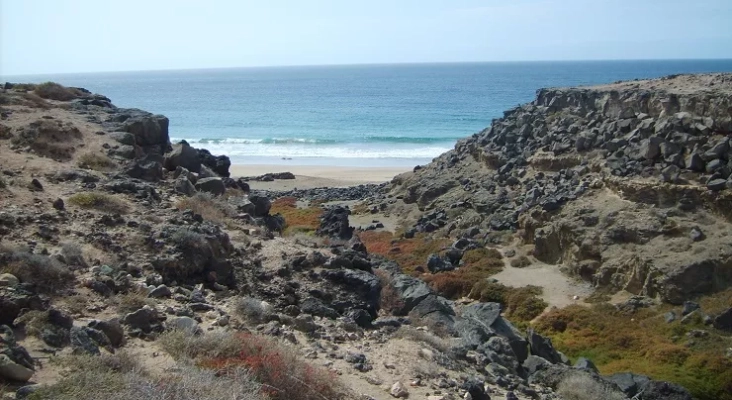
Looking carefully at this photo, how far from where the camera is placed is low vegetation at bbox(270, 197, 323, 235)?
36028 mm

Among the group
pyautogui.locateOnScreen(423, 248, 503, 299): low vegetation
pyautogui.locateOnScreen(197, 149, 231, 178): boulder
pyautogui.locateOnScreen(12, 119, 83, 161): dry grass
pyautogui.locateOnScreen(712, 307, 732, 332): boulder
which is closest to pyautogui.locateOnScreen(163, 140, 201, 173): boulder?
pyautogui.locateOnScreen(197, 149, 231, 178): boulder

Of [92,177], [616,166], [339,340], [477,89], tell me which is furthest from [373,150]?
[477,89]

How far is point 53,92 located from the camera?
2709 centimetres

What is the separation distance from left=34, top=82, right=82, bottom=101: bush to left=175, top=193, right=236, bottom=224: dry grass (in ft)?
40.0

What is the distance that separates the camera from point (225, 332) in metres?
9.74

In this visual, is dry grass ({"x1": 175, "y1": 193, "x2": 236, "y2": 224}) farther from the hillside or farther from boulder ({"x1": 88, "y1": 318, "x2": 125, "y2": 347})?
boulder ({"x1": 88, "y1": 318, "x2": 125, "y2": 347})

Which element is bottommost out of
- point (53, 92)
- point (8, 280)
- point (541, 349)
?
point (541, 349)

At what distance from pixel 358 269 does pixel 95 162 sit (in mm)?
9260

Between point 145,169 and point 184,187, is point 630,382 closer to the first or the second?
point 184,187

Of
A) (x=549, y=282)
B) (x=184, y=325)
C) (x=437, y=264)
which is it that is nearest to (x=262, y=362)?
(x=184, y=325)

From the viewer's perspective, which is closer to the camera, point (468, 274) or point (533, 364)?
point (533, 364)

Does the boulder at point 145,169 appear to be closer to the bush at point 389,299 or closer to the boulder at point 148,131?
the boulder at point 148,131

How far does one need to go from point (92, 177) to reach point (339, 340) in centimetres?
978

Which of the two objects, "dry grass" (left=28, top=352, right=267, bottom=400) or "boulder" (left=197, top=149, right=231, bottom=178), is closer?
"dry grass" (left=28, top=352, right=267, bottom=400)
